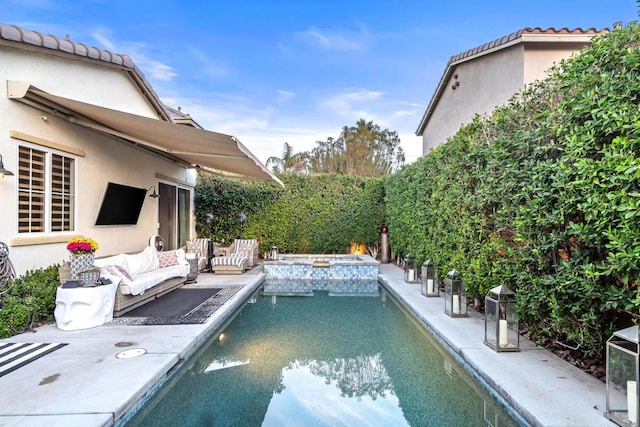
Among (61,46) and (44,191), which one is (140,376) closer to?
(44,191)

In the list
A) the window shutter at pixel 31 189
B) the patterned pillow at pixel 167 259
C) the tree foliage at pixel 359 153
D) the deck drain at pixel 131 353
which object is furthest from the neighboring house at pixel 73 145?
the tree foliage at pixel 359 153

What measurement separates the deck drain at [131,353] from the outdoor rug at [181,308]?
142 cm

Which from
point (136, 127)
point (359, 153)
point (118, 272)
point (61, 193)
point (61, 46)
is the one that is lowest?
point (118, 272)

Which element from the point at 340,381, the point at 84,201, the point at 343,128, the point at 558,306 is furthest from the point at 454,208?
the point at 343,128

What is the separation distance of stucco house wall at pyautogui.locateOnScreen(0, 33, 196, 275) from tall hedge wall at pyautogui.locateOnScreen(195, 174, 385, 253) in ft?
13.0

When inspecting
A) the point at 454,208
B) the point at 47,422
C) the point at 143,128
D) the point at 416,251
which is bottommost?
the point at 47,422

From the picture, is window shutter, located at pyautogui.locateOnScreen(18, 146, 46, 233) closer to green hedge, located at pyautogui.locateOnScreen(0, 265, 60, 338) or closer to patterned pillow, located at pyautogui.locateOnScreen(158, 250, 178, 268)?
green hedge, located at pyautogui.locateOnScreen(0, 265, 60, 338)

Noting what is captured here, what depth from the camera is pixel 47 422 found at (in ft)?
10.8

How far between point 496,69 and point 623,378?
11.8m

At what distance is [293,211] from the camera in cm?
1647

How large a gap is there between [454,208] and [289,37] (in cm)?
1261

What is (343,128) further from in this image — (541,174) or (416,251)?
(541,174)

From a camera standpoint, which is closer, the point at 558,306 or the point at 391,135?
the point at 558,306

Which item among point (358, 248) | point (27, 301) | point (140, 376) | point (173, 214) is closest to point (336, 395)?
point (140, 376)
